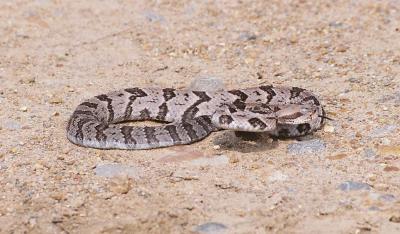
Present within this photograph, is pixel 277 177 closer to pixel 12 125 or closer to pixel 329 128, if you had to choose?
pixel 329 128

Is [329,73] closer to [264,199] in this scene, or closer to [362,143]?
[362,143]

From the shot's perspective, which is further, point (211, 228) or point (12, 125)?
point (12, 125)

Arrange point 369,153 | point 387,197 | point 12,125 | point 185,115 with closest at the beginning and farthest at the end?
point 387,197 → point 369,153 → point 12,125 → point 185,115

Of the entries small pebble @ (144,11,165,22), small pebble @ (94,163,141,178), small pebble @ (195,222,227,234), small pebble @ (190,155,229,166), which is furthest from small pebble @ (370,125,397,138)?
small pebble @ (144,11,165,22)

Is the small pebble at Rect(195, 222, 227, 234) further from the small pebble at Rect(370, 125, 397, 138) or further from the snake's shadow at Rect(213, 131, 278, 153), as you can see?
the small pebble at Rect(370, 125, 397, 138)

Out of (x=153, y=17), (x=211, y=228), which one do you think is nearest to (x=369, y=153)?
(x=211, y=228)

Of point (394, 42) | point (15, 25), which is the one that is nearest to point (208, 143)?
point (394, 42)
